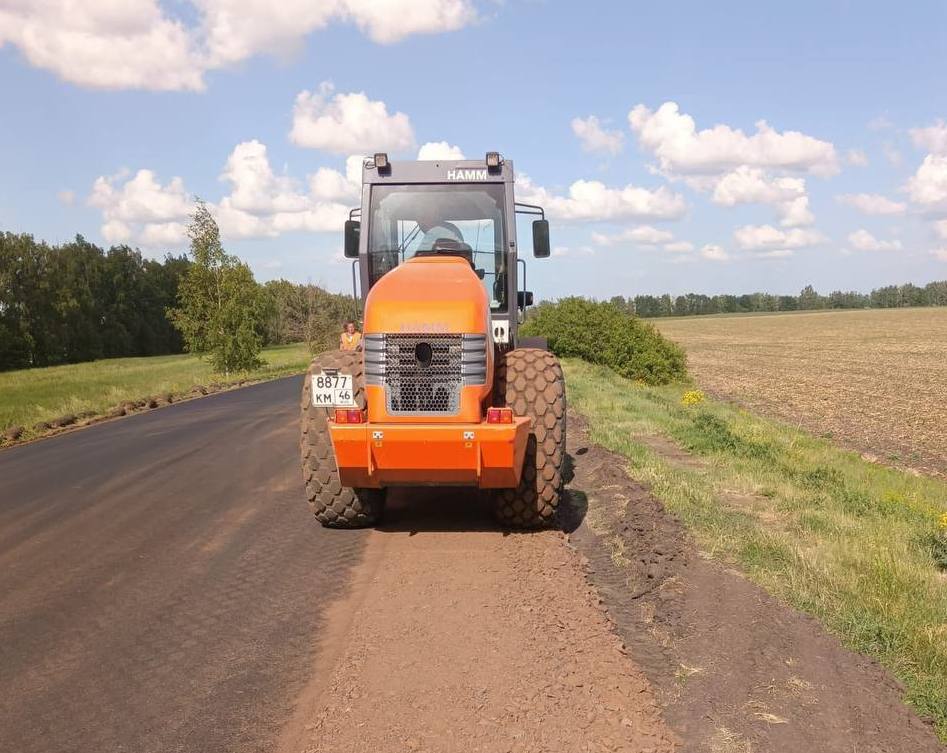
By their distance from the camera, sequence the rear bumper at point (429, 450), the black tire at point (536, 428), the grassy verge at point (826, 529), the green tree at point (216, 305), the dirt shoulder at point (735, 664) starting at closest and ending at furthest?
the dirt shoulder at point (735, 664) → the grassy verge at point (826, 529) → the rear bumper at point (429, 450) → the black tire at point (536, 428) → the green tree at point (216, 305)

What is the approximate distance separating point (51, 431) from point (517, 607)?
13205mm

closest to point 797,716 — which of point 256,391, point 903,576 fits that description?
point 903,576

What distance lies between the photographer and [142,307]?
258ft

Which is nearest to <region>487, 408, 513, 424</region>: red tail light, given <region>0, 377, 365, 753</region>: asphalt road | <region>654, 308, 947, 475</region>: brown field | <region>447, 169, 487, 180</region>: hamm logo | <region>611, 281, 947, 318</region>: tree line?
<region>0, 377, 365, 753</region>: asphalt road

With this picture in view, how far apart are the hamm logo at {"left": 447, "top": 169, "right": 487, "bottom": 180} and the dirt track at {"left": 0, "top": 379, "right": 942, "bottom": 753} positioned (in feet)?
10.8

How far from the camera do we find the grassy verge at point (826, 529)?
159 inches

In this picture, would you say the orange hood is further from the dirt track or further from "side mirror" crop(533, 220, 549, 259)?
"side mirror" crop(533, 220, 549, 259)

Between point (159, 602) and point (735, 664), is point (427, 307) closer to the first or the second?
point (159, 602)

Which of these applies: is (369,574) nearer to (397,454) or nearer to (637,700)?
(397,454)

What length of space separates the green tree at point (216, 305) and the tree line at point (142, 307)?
0.04 metres

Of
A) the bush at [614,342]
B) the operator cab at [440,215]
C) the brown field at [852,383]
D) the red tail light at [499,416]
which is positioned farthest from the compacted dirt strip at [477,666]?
the bush at [614,342]

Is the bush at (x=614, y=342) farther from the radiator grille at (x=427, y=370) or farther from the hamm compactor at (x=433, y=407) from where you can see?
the radiator grille at (x=427, y=370)

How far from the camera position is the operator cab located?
7828mm

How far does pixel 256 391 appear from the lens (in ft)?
71.8
